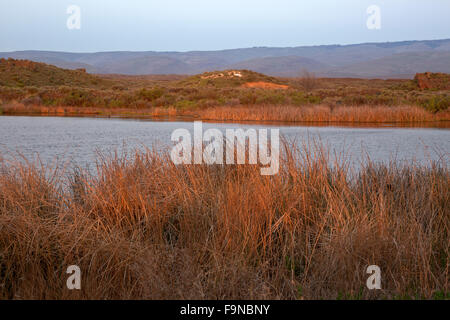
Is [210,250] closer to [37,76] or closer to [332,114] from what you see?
[332,114]

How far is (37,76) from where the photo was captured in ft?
200

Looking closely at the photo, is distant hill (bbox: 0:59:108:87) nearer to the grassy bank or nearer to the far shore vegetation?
the far shore vegetation

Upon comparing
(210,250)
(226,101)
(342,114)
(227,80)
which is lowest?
(210,250)

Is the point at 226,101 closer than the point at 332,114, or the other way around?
the point at 332,114

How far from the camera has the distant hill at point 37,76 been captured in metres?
56.4

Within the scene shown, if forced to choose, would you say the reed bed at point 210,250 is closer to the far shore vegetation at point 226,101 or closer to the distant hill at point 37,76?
the far shore vegetation at point 226,101

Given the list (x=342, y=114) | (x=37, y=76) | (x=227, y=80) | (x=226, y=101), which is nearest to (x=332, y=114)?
(x=342, y=114)

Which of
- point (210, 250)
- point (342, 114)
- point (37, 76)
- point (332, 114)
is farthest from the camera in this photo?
point (37, 76)

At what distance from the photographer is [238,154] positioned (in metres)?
6.60

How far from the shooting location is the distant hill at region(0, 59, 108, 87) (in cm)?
5638

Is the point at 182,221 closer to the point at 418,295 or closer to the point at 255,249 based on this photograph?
the point at 255,249

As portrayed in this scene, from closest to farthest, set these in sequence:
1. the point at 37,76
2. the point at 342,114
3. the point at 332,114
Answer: the point at 342,114 → the point at 332,114 → the point at 37,76
